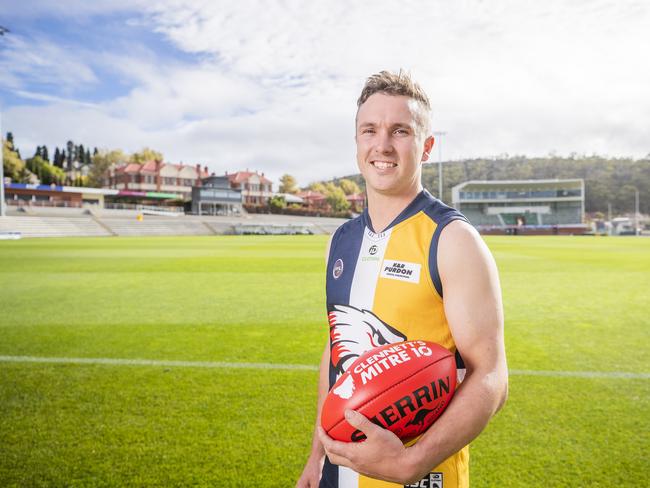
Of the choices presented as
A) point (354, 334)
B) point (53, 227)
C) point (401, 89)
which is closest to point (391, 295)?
point (354, 334)

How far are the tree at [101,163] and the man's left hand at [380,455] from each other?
99307mm

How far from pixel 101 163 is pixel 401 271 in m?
102

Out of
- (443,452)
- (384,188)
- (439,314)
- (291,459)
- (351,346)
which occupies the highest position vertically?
(384,188)

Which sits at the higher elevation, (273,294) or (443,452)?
(443,452)

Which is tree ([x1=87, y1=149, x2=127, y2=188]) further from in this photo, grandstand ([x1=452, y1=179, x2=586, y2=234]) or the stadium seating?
grandstand ([x1=452, y1=179, x2=586, y2=234])

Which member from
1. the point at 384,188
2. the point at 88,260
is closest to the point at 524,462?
the point at 384,188

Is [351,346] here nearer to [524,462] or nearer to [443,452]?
[443,452]

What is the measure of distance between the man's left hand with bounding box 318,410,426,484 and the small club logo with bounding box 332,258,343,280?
68 cm

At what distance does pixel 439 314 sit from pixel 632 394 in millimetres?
3712

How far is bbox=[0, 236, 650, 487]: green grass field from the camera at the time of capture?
121 inches

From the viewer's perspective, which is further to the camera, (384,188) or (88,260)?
(88,260)

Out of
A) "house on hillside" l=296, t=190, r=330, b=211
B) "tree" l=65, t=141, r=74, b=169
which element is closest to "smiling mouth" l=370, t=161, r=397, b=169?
"house on hillside" l=296, t=190, r=330, b=211

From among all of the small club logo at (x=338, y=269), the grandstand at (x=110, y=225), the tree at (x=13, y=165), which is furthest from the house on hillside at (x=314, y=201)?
the small club logo at (x=338, y=269)

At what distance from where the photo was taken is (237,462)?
314 centimetres
